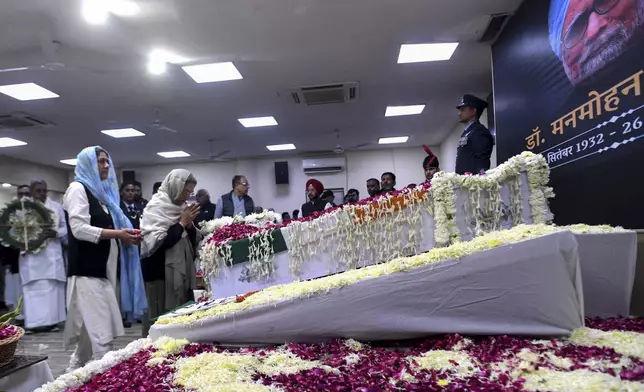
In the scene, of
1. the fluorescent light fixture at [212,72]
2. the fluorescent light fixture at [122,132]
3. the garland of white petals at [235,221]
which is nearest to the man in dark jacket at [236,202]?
the garland of white petals at [235,221]

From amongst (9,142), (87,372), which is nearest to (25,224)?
(87,372)

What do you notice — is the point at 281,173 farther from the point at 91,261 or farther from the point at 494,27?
the point at 91,261

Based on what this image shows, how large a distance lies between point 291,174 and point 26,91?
254 inches

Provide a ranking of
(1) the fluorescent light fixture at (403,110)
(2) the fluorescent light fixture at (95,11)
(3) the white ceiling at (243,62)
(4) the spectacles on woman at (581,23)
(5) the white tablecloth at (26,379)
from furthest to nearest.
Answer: (1) the fluorescent light fixture at (403,110)
(3) the white ceiling at (243,62)
(2) the fluorescent light fixture at (95,11)
(4) the spectacles on woman at (581,23)
(5) the white tablecloth at (26,379)

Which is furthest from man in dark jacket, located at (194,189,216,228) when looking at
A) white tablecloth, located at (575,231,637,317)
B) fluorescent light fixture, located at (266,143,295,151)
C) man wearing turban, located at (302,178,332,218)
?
fluorescent light fixture, located at (266,143,295,151)

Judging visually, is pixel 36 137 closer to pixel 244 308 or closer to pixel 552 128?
pixel 244 308

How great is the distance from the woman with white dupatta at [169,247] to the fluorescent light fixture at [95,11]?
189 cm

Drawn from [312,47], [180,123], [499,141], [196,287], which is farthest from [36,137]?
[499,141]

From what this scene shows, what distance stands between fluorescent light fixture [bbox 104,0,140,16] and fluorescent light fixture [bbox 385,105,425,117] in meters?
4.40

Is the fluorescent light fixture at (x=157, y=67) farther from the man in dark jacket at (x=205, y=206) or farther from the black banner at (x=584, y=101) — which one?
the black banner at (x=584, y=101)

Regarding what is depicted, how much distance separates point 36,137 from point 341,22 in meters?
6.93

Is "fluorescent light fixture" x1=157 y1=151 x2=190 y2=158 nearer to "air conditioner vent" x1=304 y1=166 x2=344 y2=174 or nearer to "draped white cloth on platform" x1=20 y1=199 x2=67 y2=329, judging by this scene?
"air conditioner vent" x1=304 y1=166 x2=344 y2=174

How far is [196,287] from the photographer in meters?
2.77

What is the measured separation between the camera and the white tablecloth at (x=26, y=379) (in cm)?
146
